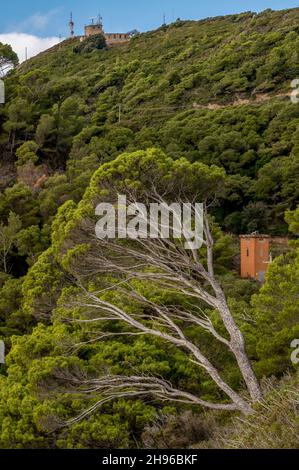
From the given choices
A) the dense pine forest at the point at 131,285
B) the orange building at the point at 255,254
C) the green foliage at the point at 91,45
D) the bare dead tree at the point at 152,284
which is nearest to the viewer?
the bare dead tree at the point at 152,284

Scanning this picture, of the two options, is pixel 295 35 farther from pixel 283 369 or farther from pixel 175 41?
pixel 283 369

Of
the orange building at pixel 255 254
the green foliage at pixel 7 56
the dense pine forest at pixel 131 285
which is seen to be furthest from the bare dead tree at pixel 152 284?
the green foliage at pixel 7 56

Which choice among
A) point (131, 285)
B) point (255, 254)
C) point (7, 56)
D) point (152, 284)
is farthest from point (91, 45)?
point (152, 284)

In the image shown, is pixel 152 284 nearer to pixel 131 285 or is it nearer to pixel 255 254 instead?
pixel 131 285

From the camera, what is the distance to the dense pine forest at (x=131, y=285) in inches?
337

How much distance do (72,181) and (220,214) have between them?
32.3ft

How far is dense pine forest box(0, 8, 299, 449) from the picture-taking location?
8570mm

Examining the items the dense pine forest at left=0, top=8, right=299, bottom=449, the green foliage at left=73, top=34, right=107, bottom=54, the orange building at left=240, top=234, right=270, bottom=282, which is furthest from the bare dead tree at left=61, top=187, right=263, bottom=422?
the green foliage at left=73, top=34, right=107, bottom=54

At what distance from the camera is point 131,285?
32.7 feet

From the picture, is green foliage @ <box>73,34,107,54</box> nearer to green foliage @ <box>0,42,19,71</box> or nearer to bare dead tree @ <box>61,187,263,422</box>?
green foliage @ <box>0,42,19,71</box>

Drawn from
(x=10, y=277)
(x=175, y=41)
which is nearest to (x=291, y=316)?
(x=10, y=277)

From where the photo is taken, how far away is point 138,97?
139 feet

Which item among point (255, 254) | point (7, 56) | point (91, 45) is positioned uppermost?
point (91, 45)

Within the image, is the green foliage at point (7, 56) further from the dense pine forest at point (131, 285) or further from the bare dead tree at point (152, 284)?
the bare dead tree at point (152, 284)
